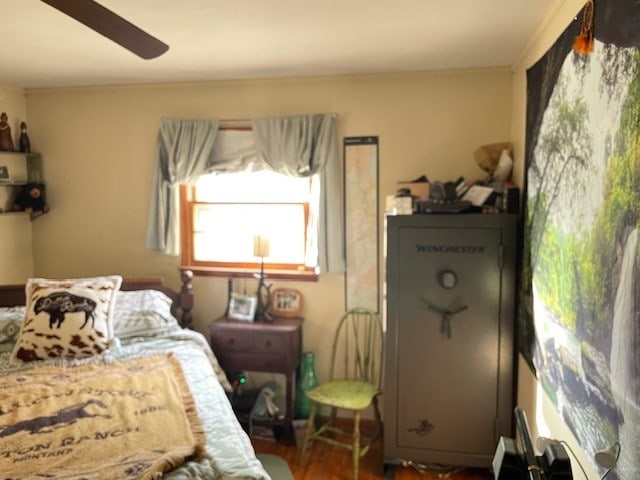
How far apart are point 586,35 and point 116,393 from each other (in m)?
2.20

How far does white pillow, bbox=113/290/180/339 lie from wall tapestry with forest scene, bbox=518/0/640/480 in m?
2.05

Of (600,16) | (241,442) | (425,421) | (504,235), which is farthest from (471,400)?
(600,16)

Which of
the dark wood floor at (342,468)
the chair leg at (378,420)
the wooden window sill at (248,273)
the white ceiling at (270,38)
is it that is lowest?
the dark wood floor at (342,468)

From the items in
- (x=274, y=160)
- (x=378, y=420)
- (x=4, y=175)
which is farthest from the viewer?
(x=4, y=175)

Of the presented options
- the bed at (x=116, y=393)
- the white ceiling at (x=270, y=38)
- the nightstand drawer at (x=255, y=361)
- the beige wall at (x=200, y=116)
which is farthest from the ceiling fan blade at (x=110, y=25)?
the nightstand drawer at (x=255, y=361)

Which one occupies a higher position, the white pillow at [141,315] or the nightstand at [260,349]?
the white pillow at [141,315]

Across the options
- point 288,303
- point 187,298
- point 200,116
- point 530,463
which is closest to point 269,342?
point 288,303

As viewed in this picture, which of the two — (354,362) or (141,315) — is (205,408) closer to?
(141,315)

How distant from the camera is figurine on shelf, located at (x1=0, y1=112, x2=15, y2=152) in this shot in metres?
3.23

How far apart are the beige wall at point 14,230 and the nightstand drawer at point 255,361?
66.9 inches

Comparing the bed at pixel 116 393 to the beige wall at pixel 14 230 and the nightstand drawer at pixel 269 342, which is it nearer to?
the nightstand drawer at pixel 269 342

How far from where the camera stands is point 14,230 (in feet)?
11.4

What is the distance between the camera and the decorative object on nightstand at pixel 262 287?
309cm

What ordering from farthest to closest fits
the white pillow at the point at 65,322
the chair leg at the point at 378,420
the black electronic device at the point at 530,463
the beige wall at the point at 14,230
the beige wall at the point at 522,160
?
the beige wall at the point at 14,230, the chair leg at the point at 378,420, the white pillow at the point at 65,322, the beige wall at the point at 522,160, the black electronic device at the point at 530,463
